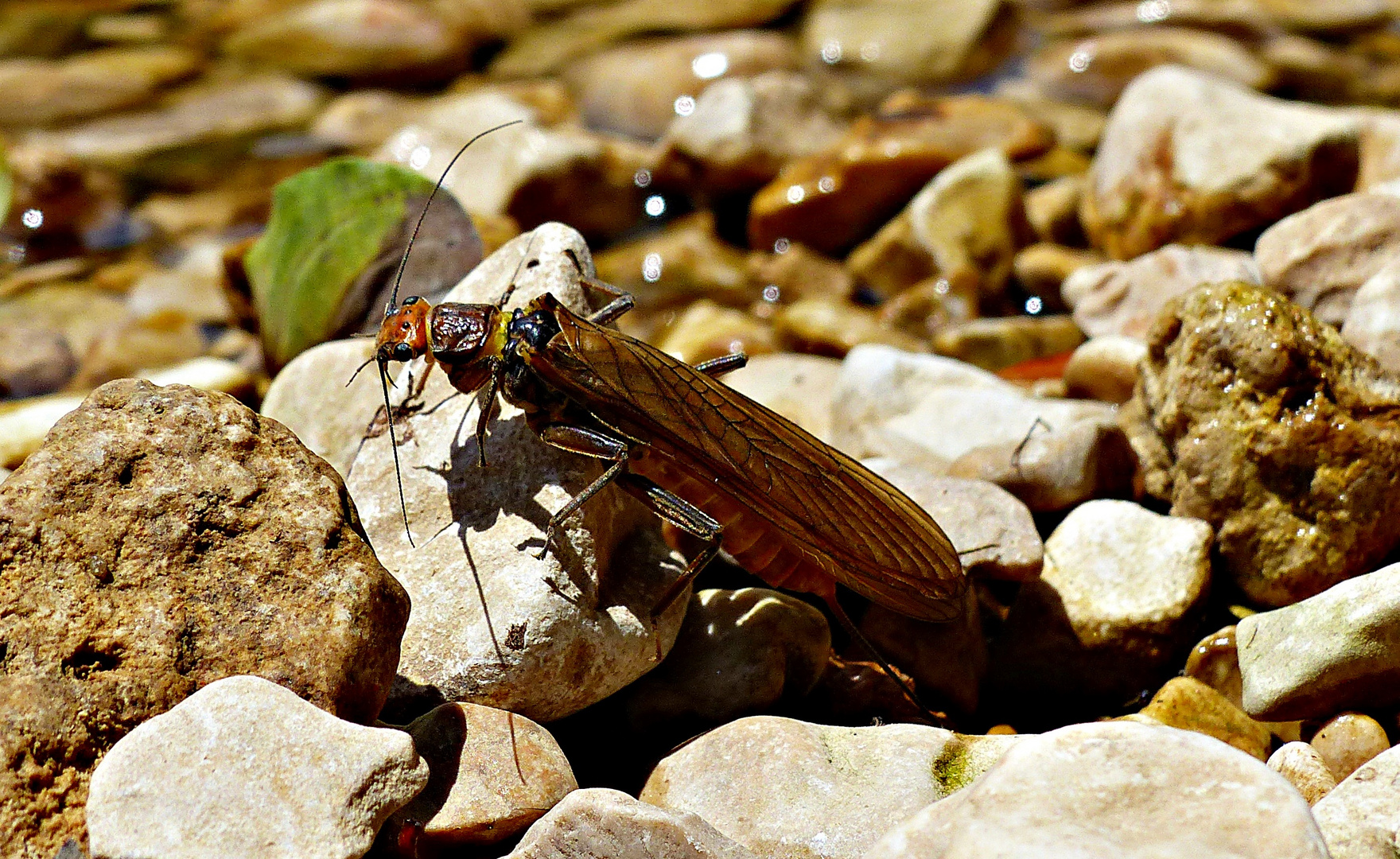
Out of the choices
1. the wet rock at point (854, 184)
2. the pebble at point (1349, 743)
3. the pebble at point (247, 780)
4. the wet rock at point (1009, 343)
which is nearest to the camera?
the pebble at point (247, 780)

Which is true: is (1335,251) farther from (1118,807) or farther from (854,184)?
(1118,807)

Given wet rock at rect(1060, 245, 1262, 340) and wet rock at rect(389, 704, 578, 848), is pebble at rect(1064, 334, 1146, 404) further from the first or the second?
wet rock at rect(389, 704, 578, 848)

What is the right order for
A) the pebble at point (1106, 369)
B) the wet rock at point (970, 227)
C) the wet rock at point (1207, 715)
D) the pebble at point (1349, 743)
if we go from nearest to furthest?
1. the pebble at point (1349, 743)
2. the wet rock at point (1207, 715)
3. the pebble at point (1106, 369)
4. the wet rock at point (970, 227)

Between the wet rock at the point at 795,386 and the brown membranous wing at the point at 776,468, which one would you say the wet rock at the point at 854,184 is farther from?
the brown membranous wing at the point at 776,468

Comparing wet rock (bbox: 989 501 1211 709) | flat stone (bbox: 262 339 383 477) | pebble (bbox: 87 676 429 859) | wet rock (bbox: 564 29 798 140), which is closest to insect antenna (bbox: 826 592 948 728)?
wet rock (bbox: 989 501 1211 709)

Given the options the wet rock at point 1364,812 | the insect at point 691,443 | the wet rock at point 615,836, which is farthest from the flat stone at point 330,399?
the wet rock at point 1364,812

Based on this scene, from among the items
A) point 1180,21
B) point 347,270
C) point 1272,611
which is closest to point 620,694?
point 1272,611

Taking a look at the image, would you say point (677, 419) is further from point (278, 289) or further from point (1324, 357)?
point (278, 289)
